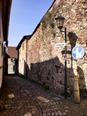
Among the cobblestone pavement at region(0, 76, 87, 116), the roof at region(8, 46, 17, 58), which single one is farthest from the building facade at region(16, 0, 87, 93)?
the roof at region(8, 46, 17, 58)

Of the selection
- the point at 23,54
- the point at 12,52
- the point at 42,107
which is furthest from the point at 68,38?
the point at 12,52

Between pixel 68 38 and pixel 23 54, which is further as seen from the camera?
pixel 23 54

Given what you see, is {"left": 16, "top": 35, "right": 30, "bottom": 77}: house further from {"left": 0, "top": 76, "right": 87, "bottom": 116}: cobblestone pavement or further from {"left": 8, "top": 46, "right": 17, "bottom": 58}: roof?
{"left": 0, "top": 76, "right": 87, "bottom": 116}: cobblestone pavement

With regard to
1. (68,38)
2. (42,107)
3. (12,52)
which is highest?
(12,52)

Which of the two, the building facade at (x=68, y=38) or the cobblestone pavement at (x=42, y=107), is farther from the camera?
the building facade at (x=68, y=38)

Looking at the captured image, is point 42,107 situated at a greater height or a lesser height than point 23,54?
lesser

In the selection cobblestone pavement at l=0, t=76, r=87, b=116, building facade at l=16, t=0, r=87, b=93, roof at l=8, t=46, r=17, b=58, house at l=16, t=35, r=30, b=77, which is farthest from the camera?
roof at l=8, t=46, r=17, b=58

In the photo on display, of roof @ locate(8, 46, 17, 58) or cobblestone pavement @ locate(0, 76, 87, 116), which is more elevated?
roof @ locate(8, 46, 17, 58)

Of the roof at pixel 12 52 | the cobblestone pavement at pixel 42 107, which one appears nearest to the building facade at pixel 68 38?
the cobblestone pavement at pixel 42 107

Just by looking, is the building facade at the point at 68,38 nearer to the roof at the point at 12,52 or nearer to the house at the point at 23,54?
the house at the point at 23,54

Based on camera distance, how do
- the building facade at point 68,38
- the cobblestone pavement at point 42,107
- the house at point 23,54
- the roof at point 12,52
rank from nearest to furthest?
1. the cobblestone pavement at point 42,107
2. the building facade at point 68,38
3. the house at point 23,54
4. the roof at point 12,52

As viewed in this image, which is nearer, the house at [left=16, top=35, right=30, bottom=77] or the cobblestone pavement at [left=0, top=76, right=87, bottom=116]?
the cobblestone pavement at [left=0, top=76, right=87, bottom=116]

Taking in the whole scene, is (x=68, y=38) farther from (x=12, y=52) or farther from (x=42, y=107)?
(x=12, y=52)

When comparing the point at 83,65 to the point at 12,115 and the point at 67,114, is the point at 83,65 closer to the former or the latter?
the point at 67,114
